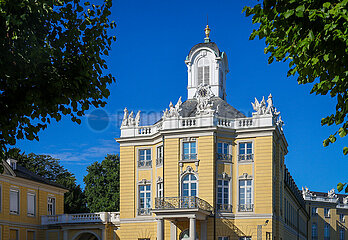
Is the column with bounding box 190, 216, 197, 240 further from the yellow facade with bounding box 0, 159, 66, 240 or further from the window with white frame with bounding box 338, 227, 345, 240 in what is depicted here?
the window with white frame with bounding box 338, 227, 345, 240

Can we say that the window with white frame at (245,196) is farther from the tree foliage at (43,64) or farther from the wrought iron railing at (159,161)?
the tree foliage at (43,64)

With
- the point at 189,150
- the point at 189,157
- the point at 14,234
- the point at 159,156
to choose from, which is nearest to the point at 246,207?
the point at 189,157

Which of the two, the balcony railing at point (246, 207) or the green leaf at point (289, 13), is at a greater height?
the green leaf at point (289, 13)

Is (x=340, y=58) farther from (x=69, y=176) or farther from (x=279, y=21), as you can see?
(x=69, y=176)

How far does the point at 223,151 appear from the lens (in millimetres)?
43344

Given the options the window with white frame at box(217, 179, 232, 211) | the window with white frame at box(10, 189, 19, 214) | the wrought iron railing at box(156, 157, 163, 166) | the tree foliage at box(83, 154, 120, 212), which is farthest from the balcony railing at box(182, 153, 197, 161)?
the tree foliage at box(83, 154, 120, 212)

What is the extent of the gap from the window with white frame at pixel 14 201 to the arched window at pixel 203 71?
60.8 ft

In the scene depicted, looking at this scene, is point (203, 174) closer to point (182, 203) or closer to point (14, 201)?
point (182, 203)

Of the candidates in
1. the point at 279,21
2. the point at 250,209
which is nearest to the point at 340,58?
the point at 279,21

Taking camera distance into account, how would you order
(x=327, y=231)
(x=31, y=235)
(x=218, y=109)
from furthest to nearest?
(x=327, y=231), (x=31, y=235), (x=218, y=109)

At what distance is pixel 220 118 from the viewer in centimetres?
4375

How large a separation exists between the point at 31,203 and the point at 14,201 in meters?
2.73

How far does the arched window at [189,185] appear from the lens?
42.8m

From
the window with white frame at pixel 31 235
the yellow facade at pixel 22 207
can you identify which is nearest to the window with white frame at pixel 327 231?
the yellow facade at pixel 22 207
